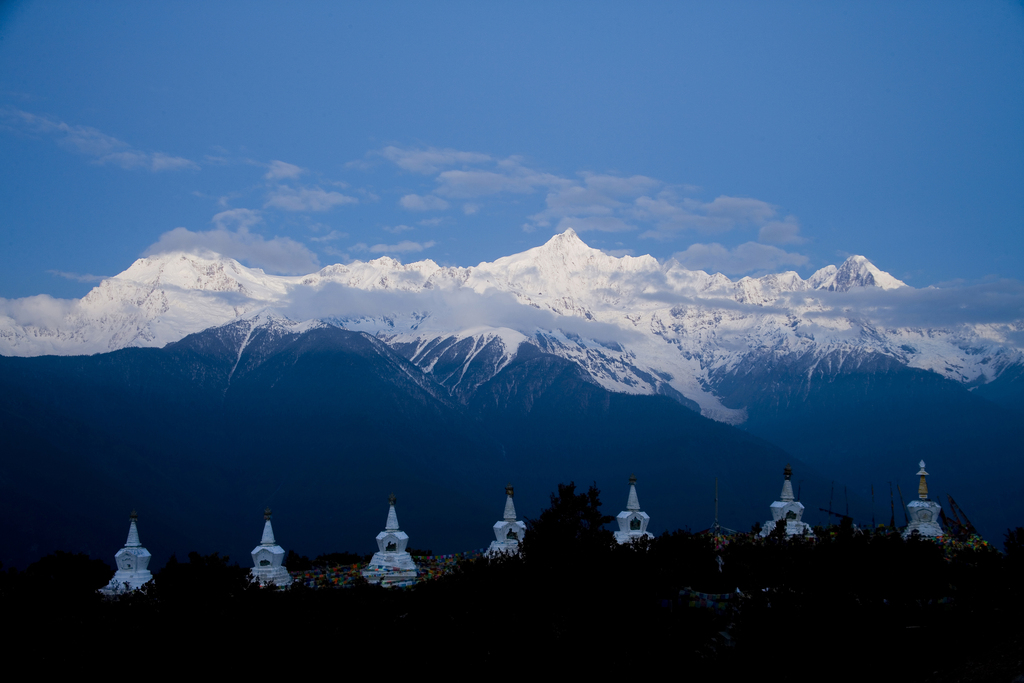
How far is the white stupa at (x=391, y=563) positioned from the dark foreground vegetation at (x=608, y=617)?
1405 centimetres

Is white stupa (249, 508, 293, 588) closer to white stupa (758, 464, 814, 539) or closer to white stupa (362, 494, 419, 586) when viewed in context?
white stupa (362, 494, 419, 586)

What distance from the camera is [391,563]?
2148 inches

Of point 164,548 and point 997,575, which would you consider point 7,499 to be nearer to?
point 164,548

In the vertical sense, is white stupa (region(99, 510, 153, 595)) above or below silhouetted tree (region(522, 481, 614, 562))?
below

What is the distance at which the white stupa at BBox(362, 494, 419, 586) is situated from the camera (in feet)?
176

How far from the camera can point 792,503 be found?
163ft

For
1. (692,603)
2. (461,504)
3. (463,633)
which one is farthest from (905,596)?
(461,504)

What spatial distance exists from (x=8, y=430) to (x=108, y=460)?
23.4m

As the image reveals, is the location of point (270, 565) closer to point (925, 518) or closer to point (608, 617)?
point (608, 617)

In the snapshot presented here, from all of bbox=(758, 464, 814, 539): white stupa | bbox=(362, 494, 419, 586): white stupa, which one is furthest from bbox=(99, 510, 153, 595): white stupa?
bbox=(758, 464, 814, 539): white stupa

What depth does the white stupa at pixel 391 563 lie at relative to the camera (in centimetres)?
5362

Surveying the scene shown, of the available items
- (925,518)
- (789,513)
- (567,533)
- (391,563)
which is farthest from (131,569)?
(925,518)

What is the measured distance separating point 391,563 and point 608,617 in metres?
27.2

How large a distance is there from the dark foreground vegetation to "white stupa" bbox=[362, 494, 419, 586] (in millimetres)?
14053
